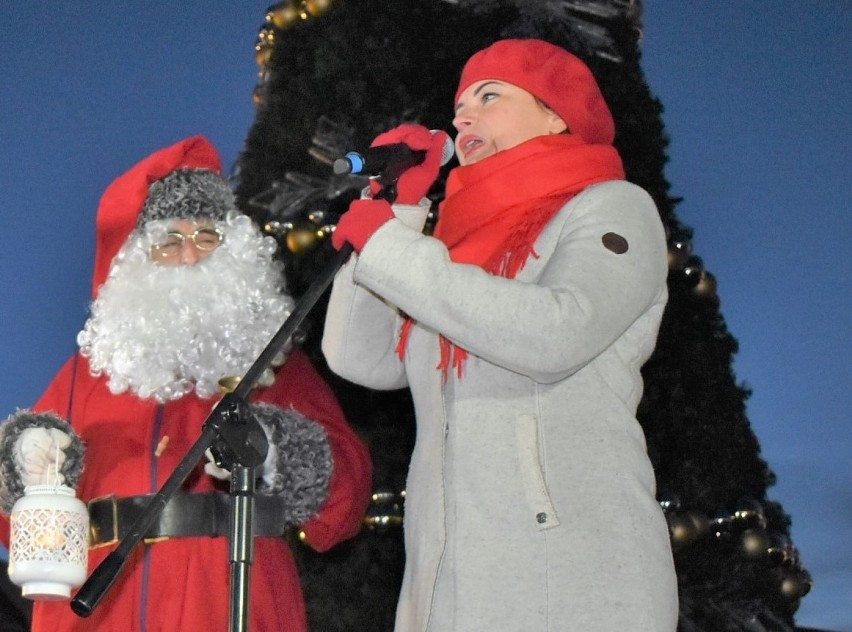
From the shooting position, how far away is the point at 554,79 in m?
2.35

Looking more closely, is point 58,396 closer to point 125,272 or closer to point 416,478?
point 125,272

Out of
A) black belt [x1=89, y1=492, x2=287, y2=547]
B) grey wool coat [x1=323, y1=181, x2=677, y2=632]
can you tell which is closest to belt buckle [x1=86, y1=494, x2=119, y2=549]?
black belt [x1=89, y1=492, x2=287, y2=547]

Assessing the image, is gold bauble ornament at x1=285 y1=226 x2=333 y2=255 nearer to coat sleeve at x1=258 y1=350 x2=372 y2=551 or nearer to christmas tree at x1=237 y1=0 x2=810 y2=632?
christmas tree at x1=237 y1=0 x2=810 y2=632

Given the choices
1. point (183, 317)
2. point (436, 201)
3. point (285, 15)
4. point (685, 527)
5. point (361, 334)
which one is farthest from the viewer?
point (285, 15)

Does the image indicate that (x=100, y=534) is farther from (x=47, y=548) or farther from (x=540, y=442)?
(x=540, y=442)

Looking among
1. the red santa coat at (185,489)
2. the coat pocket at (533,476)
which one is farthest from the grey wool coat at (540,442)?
the red santa coat at (185,489)

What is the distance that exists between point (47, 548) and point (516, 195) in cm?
107

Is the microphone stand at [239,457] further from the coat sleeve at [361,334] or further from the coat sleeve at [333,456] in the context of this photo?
the coat sleeve at [333,456]

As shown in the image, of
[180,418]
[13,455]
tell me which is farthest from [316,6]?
[13,455]

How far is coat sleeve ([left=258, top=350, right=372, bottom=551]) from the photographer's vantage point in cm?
292

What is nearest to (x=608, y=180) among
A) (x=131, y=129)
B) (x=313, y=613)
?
(x=313, y=613)

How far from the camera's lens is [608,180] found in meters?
2.20

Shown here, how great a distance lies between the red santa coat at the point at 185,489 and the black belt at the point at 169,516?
0.03 metres

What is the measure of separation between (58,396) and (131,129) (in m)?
1.34
